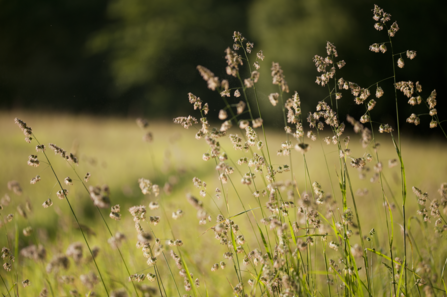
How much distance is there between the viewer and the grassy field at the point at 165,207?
1.85 meters

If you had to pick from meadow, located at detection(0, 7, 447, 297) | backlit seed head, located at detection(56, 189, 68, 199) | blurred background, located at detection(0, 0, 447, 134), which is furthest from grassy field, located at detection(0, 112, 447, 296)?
blurred background, located at detection(0, 0, 447, 134)

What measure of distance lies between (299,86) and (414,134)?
3.81m

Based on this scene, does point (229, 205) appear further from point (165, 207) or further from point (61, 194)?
point (61, 194)

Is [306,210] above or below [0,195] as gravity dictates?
below

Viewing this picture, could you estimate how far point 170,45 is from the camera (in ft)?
32.9

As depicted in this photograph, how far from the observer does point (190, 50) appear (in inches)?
389

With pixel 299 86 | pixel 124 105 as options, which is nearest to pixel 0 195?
pixel 124 105

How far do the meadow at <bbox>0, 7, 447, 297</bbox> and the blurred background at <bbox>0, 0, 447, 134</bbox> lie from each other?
5.52 ft

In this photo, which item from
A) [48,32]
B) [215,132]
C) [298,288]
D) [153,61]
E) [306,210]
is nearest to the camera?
[298,288]

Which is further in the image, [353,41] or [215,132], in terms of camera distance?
[353,41]

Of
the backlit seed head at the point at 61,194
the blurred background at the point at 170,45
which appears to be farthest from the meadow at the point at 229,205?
the blurred background at the point at 170,45

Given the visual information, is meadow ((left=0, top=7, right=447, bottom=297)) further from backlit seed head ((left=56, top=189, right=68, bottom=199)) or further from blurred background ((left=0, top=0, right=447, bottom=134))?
blurred background ((left=0, top=0, right=447, bottom=134))

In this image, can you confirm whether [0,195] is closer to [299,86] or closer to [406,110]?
[299,86]

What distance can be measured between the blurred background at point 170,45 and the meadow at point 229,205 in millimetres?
1682
